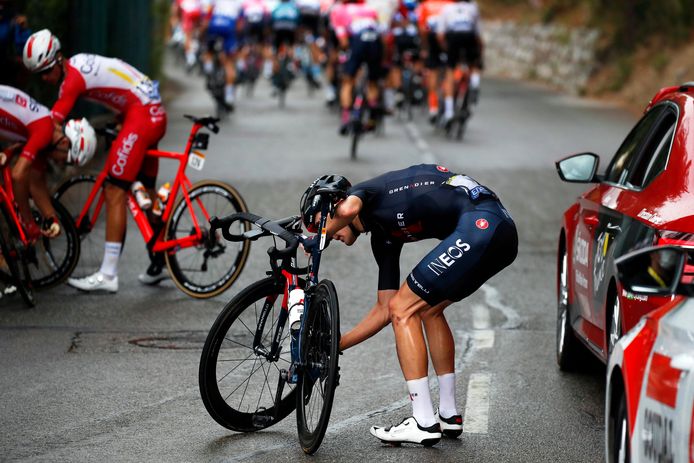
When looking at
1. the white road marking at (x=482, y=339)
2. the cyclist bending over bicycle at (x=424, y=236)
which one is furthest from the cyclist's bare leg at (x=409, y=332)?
the white road marking at (x=482, y=339)

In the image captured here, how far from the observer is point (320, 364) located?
6367 mm

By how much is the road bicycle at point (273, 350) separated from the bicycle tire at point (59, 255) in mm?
3882

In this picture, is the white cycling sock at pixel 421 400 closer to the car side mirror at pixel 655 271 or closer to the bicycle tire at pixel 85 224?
the car side mirror at pixel 655 271

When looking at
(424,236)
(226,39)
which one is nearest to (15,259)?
(424,236)

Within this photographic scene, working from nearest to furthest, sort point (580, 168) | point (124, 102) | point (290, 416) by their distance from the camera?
point (290, 416), point (580, 168), point (124, 102)

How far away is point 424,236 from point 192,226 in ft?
13.0

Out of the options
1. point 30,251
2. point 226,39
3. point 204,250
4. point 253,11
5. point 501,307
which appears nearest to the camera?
point 30,251

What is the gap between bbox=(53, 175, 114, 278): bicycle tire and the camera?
34.8 ft

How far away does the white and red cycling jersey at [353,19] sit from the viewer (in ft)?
67.9

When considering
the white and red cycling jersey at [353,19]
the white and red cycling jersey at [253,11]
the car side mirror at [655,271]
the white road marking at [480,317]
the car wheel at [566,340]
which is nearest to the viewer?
the car side mirror at [655,271]

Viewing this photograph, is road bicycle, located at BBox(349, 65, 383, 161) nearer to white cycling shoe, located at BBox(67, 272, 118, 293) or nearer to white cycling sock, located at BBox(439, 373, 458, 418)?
white cycling shoe, located at BBox(67, 272, 118, 293)

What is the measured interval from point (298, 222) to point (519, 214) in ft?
26.8

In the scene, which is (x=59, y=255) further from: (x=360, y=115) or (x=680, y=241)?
(x=360, y=115)

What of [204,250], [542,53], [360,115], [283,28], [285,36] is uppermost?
[204,250]
